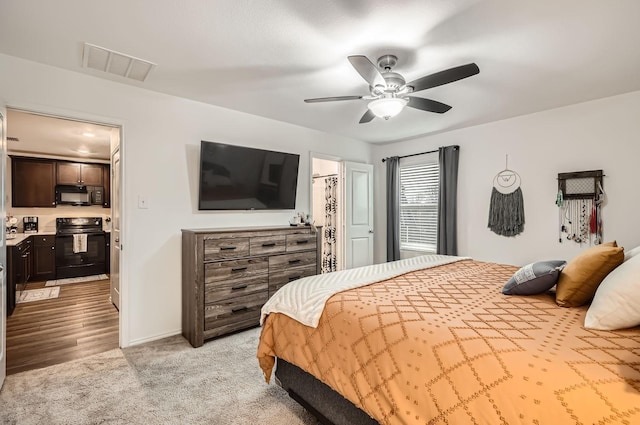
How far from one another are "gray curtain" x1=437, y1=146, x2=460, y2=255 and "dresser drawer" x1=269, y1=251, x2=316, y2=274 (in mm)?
1930

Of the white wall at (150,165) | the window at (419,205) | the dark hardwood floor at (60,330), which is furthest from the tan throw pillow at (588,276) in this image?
the dark hardwood floor at (60,330)

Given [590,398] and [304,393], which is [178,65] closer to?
[304,393]

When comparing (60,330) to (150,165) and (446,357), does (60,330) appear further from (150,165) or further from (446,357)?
(446,357)

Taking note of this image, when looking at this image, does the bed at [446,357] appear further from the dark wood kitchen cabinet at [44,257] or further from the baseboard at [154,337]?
the dark wood kitchen cabinet at [44,257]

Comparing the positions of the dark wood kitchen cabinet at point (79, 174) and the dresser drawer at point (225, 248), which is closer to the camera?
the dresser drawer at point (225, 248)

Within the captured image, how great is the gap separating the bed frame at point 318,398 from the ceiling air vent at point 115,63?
2.51 meters

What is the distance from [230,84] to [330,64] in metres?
1.01

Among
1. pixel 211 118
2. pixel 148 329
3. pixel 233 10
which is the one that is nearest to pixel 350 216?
pixel 211 118

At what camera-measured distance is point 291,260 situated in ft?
11.9

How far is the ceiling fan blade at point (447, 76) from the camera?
195 centimetres

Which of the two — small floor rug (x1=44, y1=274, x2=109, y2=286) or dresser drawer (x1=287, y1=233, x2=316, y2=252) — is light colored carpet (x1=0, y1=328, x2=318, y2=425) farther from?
small floor rug (x1=44, y1=274, x2=109, y2=286)

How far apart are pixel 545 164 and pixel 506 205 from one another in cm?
61

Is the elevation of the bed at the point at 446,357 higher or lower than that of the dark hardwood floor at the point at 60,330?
higher

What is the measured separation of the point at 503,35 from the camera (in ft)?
6.81
